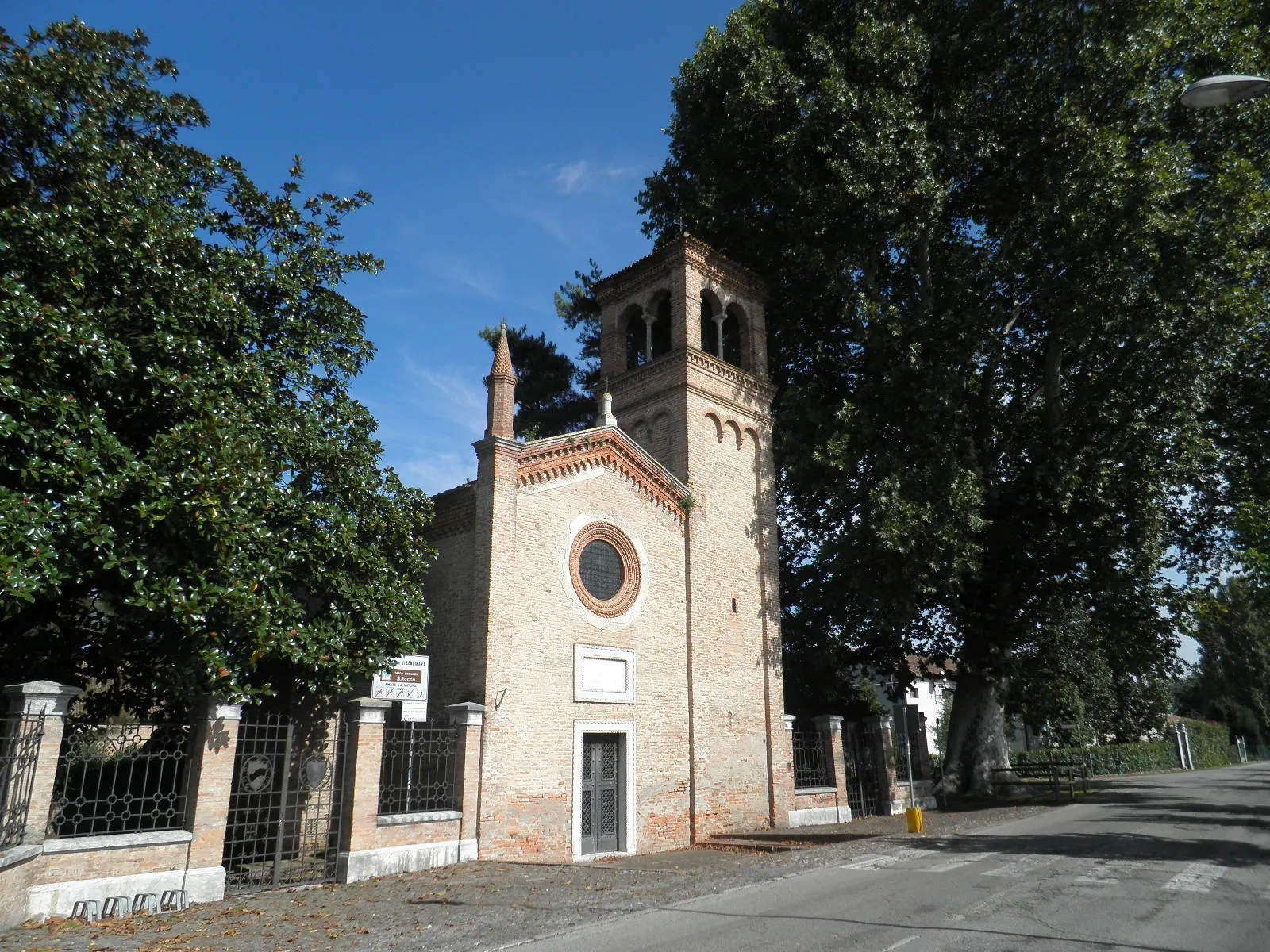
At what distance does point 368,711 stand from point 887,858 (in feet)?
27.3

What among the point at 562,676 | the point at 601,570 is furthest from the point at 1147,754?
the point at 562,676

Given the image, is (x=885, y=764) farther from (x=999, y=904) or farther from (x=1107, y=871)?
(x=999, y=904)

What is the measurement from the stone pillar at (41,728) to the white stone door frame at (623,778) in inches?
314

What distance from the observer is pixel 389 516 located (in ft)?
43.0

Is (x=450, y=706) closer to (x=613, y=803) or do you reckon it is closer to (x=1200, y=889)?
(x=613, y=803)

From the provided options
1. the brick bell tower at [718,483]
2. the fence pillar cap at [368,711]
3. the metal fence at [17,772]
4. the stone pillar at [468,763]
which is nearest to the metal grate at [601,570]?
the brick bell tower at [718,483]

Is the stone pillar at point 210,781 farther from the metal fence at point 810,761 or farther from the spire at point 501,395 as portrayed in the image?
the metal fence at point 810,761

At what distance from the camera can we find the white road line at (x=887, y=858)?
1215 centimetres

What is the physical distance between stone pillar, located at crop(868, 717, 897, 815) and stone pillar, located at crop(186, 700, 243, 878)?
51.4ft

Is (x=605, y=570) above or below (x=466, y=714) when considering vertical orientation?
above

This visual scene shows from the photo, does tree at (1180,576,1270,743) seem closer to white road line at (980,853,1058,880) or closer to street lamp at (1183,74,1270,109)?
white road line at (980,853,1058,880)

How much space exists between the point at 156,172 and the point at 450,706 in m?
8.87

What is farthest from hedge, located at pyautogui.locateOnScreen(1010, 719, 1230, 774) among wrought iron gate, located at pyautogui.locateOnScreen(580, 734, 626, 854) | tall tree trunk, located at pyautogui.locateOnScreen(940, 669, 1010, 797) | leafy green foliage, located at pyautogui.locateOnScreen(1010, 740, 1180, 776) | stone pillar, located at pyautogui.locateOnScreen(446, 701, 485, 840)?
stone pillar, located at pyautogui.locateOnScreen(446, 701, 485, 840)

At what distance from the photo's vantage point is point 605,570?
16.2 meters
